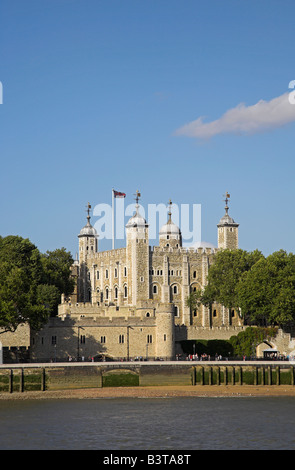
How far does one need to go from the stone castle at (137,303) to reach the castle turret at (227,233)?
0.14 meters

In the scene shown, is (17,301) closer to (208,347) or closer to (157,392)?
(157,392)

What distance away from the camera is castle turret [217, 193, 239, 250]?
396 ft

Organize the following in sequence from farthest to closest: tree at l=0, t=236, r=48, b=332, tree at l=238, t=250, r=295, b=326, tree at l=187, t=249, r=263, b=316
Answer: tree at l=187, t=249, r=263, b=316 → tree at l=238, t=250, r=295, b=326 → tree at l=0, t=236, r=48, b=332

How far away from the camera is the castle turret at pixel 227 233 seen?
396 ft

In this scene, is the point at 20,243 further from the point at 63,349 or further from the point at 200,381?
the point at 200,381

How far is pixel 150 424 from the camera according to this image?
51.1 m

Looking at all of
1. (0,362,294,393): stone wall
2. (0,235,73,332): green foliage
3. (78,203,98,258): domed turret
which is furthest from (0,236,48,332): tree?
(78,203,98,258): domed turret

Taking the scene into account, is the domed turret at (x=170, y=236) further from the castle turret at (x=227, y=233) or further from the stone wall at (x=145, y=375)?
the stone wall at (x=145, y=375)

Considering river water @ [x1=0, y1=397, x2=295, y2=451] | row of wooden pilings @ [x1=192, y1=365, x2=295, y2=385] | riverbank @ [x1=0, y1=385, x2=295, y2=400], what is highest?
row of wooden pilings @ [x1=192, y1=365, x2=295, y2=385]

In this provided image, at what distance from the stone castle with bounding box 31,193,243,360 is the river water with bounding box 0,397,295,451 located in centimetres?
2023

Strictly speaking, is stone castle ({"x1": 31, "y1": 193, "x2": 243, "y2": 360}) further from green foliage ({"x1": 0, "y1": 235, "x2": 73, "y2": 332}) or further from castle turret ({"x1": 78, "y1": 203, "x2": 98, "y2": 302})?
green foliage ({"x1": 0, "y1": 235, "x2": 73, "y2": 332})

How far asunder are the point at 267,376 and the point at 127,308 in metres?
25.7

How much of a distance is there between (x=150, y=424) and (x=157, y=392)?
1680 cm
